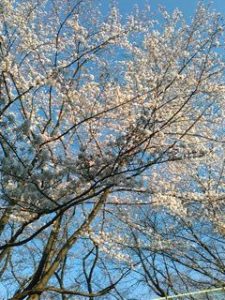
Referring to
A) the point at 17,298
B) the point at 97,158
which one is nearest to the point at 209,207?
the point at 17,298

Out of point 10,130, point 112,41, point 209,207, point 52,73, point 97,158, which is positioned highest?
point 112,41

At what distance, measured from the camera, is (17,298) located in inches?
303

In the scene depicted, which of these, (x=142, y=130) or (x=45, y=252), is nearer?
(x=142, y=130)

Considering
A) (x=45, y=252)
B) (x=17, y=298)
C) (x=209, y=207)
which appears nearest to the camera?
(x=17, y=298)

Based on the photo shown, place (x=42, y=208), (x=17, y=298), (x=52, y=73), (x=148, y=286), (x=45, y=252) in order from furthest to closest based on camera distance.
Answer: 1. (x=148, y=286)
2. (x=45, y=252)
3. (x=17, y=298)
4. (x=52, y=73)
5. (x=42, y=208)

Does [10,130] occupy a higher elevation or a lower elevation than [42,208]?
higher

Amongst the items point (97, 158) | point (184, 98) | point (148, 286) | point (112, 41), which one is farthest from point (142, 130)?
point (148, 286)

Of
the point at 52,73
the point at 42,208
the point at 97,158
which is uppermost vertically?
the point at 52,73

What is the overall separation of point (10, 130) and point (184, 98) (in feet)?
11.4

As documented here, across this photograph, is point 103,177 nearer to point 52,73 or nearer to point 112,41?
point 52,73

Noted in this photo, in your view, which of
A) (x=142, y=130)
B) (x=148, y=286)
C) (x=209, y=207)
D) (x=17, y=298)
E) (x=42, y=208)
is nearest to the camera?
(x=42, y=208)

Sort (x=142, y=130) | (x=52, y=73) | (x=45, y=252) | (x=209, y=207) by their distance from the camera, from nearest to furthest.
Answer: (x=142, y=130)
(x=52, y=73)
(x=45, y=252)
(x=209, y=207)

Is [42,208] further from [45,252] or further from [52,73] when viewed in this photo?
[45,252]

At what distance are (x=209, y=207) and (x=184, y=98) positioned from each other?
150 inches
